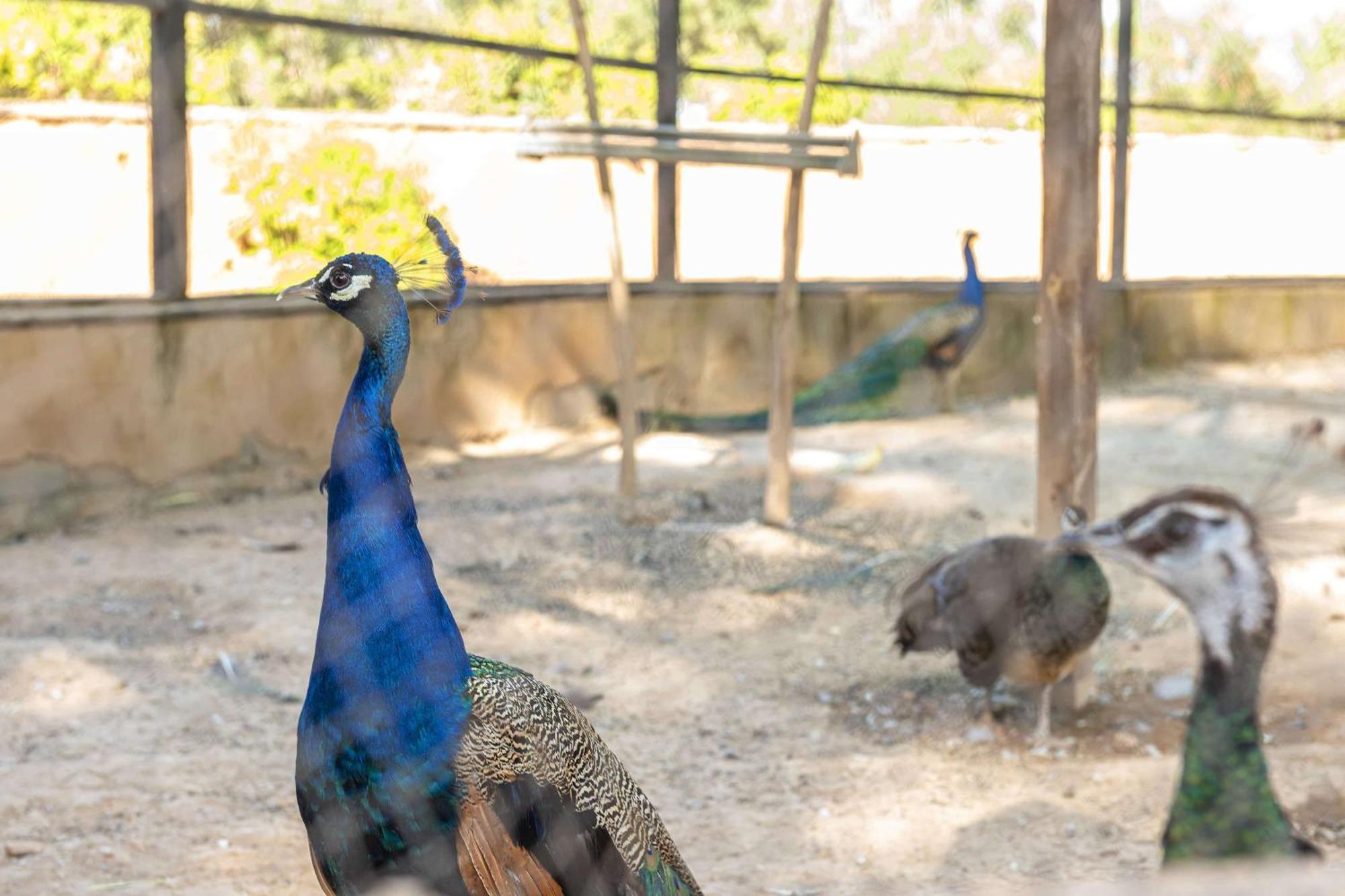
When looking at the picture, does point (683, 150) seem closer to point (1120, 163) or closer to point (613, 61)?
point (613, 61)

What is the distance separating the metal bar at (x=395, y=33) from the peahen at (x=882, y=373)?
1.66 meters

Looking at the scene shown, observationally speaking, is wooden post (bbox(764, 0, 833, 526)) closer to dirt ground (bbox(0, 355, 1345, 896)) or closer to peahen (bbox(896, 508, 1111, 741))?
dirt ground (bbox(0, 355, 1345, 896))

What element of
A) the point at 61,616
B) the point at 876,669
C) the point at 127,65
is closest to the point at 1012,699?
the point at 876,669

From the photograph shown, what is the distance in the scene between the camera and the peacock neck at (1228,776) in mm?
2117

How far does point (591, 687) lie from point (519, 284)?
3.39 metres

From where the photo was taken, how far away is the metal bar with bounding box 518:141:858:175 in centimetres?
484

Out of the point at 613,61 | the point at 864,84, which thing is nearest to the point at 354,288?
the point at 613,61

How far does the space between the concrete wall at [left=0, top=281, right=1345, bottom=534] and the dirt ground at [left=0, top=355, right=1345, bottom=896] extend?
21 cm

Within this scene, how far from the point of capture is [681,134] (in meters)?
5.02

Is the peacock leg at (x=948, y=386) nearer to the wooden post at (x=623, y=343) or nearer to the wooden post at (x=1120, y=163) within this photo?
the wooden post at (x=1120, y=163)

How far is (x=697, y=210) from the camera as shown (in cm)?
1220

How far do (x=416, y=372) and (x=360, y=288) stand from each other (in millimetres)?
4354

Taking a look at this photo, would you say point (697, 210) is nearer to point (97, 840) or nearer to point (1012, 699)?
point (1012, 699)

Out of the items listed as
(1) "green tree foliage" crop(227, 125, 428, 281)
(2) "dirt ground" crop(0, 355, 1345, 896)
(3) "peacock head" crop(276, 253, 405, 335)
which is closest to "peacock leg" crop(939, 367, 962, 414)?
(2) "dirt ground" crop(0, 355, 1345, 896)
